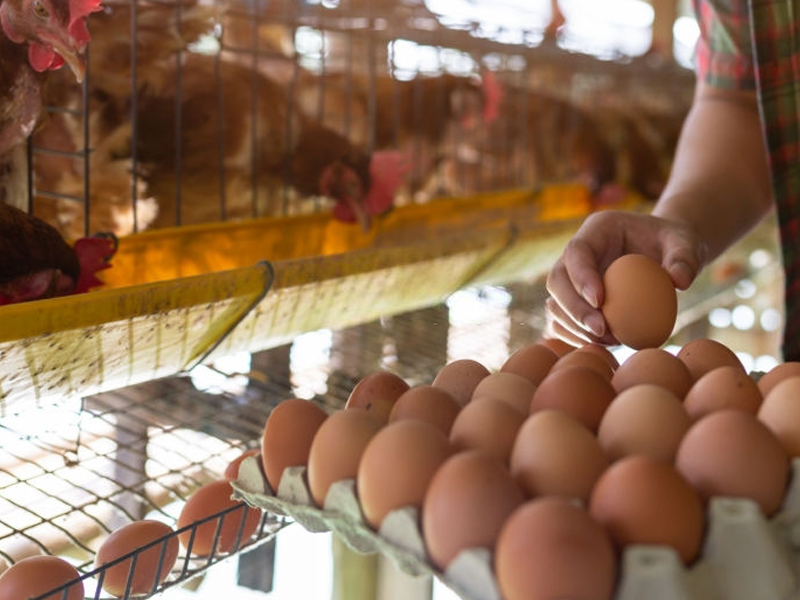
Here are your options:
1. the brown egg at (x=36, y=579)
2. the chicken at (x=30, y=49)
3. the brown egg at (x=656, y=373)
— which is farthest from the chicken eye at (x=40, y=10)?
the brown egg at (x=656, y=373)

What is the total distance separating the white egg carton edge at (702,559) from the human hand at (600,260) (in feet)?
0.91

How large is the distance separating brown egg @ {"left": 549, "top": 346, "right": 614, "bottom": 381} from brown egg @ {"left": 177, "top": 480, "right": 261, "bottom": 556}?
0.90 feet

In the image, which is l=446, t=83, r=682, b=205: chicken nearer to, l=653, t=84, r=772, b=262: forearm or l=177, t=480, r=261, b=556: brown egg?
l=653, t=84, r=772, b=262: forearm

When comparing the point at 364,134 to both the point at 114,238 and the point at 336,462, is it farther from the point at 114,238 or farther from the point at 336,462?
the point at 336,462

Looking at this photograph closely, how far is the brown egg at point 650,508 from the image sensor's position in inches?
16.8

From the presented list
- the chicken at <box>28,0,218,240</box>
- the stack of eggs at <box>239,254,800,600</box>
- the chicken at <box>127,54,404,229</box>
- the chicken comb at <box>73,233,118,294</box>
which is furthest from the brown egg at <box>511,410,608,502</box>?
the chicken at <box>127,54,404,229</box>

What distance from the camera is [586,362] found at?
0.64m

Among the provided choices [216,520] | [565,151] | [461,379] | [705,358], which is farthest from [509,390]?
[565,151]

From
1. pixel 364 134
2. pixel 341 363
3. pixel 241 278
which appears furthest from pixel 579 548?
pixel 364 134

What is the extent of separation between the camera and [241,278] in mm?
829

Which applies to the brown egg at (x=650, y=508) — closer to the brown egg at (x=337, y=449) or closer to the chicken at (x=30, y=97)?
the brown egg at (x=337, y=449)

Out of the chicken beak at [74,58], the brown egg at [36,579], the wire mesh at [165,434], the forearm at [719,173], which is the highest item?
the chicken beak at [74,58]

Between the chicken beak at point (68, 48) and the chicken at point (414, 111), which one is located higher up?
the chicken beak at point (68, 48)

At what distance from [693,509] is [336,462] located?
0.20 m
